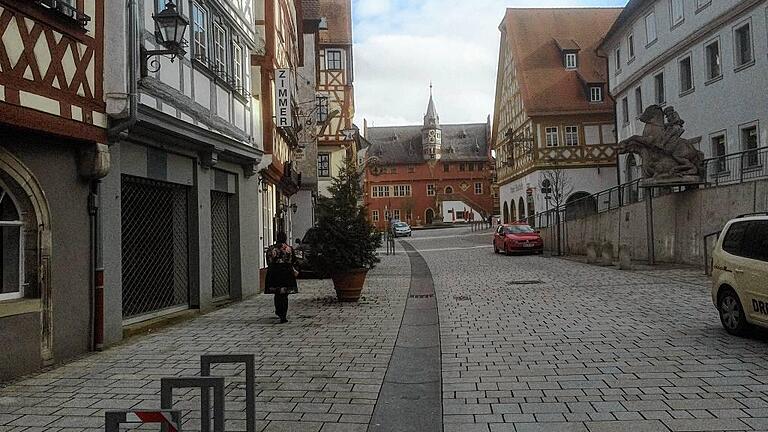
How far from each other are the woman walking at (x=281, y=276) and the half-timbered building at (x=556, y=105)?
3281 cm

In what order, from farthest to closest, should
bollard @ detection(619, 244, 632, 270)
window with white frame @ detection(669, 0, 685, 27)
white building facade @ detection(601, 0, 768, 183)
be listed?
window with white frame @ detection(669, 0, 685, 27) → white building facade @ detection(601, 0, 768, 183) → bollard @ detection(619, 244, 632, 270)

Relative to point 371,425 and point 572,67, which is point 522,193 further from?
point 371,425

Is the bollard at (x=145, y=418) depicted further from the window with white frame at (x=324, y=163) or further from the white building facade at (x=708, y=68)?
the window with white frame at (x=324, y=163)

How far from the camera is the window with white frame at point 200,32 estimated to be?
12.3m

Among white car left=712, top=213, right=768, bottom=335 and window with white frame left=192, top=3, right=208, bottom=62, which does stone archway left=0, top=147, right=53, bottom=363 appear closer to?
window with white frame left=192, top=3, right=208, bottom=62

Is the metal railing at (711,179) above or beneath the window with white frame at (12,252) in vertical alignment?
above

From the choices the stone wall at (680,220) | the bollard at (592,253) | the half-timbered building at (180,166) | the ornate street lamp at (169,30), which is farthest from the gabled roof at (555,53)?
the ornate street lamp at (169,30)

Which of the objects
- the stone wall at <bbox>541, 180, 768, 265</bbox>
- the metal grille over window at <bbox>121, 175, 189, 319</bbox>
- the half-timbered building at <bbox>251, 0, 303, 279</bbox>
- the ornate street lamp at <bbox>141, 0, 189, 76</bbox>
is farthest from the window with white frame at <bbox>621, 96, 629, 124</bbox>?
the ornate street lamp at <bbox>141, 0, 189, 76</bbox>

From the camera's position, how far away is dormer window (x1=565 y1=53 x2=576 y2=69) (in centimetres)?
4738

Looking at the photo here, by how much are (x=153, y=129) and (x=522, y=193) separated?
137 feet

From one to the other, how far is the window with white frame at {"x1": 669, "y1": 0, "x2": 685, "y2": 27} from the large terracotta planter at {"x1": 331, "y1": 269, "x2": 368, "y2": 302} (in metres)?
21.5

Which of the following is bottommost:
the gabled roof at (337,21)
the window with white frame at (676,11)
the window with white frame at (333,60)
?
the window with white frame at (676,11)

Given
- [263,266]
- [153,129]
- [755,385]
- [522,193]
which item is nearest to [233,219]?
[263,266]

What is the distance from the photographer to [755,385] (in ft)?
20.1
